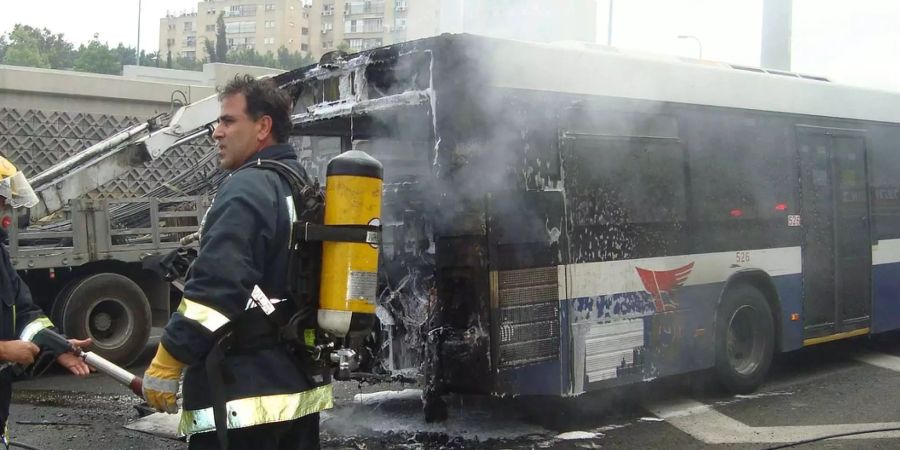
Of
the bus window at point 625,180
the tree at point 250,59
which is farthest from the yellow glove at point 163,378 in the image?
the tree at point 250,59

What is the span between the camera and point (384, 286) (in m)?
5.79

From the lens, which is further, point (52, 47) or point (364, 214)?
point (52, 47)

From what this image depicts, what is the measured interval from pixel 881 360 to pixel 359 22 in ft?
292

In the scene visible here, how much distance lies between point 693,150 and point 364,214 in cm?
413

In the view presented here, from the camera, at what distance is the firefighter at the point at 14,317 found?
3.35 metres

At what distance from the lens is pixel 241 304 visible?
279 cm

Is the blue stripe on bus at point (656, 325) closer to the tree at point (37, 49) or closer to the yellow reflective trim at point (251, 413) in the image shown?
the yellow reflective trim at point (251, 413)

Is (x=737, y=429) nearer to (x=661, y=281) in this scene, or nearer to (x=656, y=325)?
(x=656, y=325)

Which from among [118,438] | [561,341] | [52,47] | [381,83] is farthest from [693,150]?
[52,47]

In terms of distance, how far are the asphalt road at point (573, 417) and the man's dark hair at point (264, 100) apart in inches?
117

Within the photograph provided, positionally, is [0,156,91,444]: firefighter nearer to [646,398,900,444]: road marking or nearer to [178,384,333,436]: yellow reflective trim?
[178,384,333,436]: yellow reflective trim

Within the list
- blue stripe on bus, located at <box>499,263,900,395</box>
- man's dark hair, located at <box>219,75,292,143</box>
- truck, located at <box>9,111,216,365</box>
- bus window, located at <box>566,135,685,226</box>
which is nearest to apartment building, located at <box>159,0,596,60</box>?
bus window, located at <box>566,135,685,226</box>

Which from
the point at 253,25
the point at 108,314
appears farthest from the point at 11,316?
the point at 253,25

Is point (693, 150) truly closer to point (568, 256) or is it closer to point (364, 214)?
point (568, 256)
